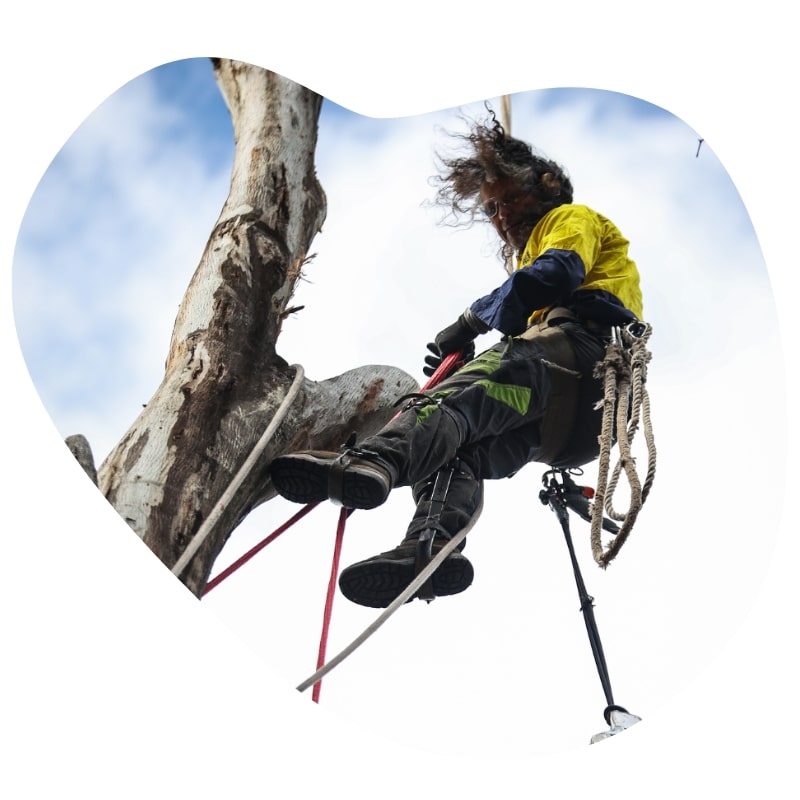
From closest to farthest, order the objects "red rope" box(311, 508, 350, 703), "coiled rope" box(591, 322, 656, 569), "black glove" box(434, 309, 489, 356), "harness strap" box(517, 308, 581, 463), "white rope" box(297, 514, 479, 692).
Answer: "white rope" box(297, 514, 479, 692) < "red rope" box(311, 508, 350, 703) < "coiled rope" box(591, 322, 656, 569) < "harness strap" box(517, 308, 581, 463) < "black glove" box(434, 309, 489, 356)

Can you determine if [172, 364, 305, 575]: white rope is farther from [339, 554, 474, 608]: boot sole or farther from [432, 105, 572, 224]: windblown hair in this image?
[432, 105, 572, 224]: windblown hair

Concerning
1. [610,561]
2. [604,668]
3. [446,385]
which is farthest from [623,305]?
[604,668]

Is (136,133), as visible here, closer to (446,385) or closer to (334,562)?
(446,385)

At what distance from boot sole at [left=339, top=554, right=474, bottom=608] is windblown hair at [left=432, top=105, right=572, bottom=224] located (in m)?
1.18

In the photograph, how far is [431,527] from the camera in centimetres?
261

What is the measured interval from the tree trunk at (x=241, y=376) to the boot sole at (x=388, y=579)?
30 cm

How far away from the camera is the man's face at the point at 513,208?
3180 mm

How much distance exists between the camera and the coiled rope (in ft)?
8.19

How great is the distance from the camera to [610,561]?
8.27 ft

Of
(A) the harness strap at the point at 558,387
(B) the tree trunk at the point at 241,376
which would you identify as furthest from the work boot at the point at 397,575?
(A) the harness strap at the point at 558,387

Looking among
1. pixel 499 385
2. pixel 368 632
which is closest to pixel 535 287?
pixel 499 385

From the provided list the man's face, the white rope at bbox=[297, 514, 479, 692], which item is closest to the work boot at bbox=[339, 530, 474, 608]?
the white rope at bbox=[297, 514, 479, 692]

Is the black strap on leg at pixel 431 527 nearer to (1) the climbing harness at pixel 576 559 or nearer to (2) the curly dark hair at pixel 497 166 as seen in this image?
(1) the climbing harness at pixel 576 559

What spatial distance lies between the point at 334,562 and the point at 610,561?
654 millimetres
